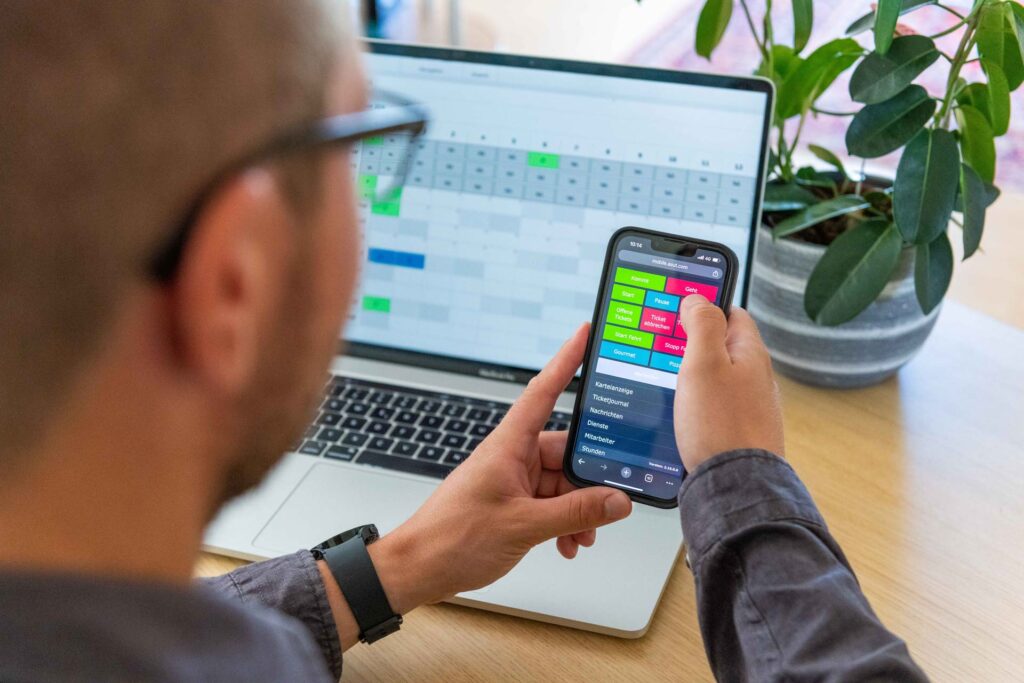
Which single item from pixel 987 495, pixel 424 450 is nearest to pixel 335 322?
pixel 424 450

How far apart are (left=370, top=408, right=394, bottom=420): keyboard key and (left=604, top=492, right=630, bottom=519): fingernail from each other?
29 centimetres

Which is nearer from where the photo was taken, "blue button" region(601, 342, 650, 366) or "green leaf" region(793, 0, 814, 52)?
"blue button" region(601, 342, 650, 366)

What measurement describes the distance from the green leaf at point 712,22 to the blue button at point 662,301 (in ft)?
1.10

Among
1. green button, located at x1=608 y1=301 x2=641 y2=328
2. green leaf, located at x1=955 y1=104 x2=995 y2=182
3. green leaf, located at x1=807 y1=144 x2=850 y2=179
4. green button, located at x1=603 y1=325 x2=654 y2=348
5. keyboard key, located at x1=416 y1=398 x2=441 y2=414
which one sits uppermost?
green leaf, located at x1=955 y1=104 x2=995 y2=182

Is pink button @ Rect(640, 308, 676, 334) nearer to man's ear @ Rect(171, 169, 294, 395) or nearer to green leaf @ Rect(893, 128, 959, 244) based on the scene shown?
green leaf @ Rect(893, 128, 959, 244)

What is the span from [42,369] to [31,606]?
8 centimetres

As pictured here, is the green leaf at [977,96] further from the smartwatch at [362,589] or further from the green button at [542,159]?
the smartwatch at [362,589]

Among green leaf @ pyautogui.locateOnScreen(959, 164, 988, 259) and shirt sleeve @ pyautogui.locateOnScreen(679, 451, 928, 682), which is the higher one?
green leaf @ pyautogui.locateOnScreen(959, 164, 988, 259)

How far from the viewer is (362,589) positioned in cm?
64

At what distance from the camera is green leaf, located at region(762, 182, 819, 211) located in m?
0.87

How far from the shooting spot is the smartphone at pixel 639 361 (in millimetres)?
671

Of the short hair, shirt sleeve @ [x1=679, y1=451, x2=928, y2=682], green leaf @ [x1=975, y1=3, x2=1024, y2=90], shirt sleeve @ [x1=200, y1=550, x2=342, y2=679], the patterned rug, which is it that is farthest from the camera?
the patterned rug

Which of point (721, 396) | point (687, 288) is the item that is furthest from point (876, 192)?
point (721, 396)

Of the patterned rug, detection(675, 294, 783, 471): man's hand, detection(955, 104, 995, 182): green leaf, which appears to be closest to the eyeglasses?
detection(675, 294, 783, 471): man's hand
